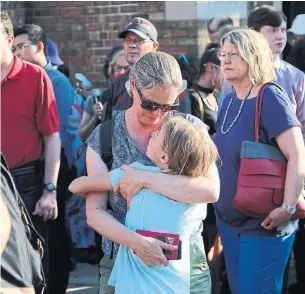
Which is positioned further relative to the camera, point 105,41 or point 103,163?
point 105,41

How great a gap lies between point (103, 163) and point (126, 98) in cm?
172

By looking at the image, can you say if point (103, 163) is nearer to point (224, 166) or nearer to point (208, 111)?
point (224, 166)

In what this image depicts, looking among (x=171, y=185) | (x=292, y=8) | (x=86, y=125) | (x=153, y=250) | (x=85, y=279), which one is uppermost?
(x=292, y=8)

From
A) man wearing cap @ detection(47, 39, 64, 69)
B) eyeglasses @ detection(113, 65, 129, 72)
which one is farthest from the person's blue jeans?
man wearing cap @ detection(47, 39, 64, 69)

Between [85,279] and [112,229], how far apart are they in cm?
361

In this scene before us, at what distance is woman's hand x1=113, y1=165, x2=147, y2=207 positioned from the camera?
10.5 ft

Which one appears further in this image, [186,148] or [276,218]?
[276,218]

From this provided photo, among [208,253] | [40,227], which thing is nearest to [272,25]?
[208,253]

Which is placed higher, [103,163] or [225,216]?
[103,163]

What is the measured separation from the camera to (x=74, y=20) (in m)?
8.79

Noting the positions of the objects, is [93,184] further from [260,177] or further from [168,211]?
[260,177]

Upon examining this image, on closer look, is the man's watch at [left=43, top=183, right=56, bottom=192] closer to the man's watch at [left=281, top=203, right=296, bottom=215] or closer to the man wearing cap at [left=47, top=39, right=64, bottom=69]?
the man's watch at [left=281, top=203, right=296, bottom=215]

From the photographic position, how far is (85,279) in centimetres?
673

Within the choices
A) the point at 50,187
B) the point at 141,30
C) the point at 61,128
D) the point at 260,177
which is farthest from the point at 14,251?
the point at 61,128
